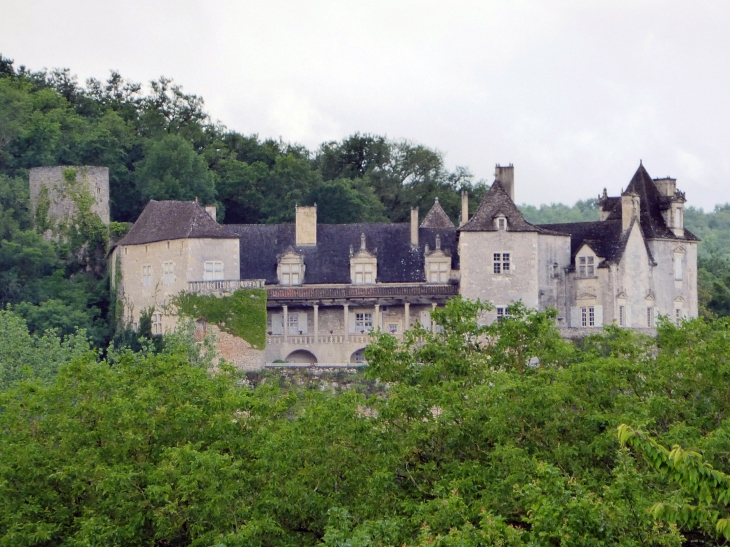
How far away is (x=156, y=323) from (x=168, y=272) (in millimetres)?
2184

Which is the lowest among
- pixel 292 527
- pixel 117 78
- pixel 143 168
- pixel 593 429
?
pixel 292 527

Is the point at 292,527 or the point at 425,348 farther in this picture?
the point at 425,348

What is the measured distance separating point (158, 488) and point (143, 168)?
47.8 metres

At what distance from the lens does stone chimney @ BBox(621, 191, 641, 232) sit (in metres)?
63.9

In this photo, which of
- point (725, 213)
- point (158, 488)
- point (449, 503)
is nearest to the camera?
point (449, 503)

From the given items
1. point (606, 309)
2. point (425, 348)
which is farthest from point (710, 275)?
point (425, 348)

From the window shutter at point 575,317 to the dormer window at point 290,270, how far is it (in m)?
11.4

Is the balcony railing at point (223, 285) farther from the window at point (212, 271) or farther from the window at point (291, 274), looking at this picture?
the window at point (291, 274)

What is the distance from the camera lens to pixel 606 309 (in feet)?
208

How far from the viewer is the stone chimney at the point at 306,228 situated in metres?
65.6

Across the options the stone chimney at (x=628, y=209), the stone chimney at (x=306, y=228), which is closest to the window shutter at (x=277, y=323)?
the stone chimney at (x=306, y=228)

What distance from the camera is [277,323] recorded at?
63719 mm

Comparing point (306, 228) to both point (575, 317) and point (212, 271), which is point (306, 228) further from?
point (575, 317)

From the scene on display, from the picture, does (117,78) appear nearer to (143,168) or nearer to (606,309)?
(143,168)
